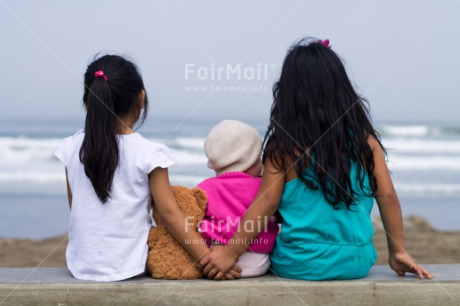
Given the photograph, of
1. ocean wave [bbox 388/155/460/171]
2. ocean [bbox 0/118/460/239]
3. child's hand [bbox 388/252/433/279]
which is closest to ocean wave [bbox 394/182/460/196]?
ocean [bbox 0/118/460/239]

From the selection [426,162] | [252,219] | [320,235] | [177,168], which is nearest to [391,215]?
[320,235]

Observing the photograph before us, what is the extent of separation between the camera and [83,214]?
2756 mm

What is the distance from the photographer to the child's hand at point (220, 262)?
8.86 feet

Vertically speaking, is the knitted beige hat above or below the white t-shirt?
above

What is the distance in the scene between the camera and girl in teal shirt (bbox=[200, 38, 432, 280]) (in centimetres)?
267

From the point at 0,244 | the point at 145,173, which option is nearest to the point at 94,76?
the point at 145,173

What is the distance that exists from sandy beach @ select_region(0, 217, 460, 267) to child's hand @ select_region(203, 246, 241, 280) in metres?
3.96

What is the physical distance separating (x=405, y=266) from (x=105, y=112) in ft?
4.57

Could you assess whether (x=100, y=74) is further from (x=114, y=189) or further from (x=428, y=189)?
(x=428, y=189)

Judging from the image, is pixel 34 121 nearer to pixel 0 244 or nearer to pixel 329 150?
pixel 0 244

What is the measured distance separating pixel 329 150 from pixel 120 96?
2.92 feet

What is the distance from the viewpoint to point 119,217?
2.72 meters

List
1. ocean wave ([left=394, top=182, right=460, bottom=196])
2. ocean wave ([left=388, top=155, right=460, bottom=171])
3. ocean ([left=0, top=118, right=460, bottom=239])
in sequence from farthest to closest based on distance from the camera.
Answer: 1. ocean wave ([left=388, top=155, right=460, bottom=171])
2. ocean wave ([left=394, top=182, right=460, bottom=196])
3. ocean ([left=0, top=118, right=460, bottom=239])

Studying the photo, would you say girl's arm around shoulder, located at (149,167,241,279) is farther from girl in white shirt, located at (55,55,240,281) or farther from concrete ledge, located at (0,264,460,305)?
concrete ledge, located at (0,264,460,305)
